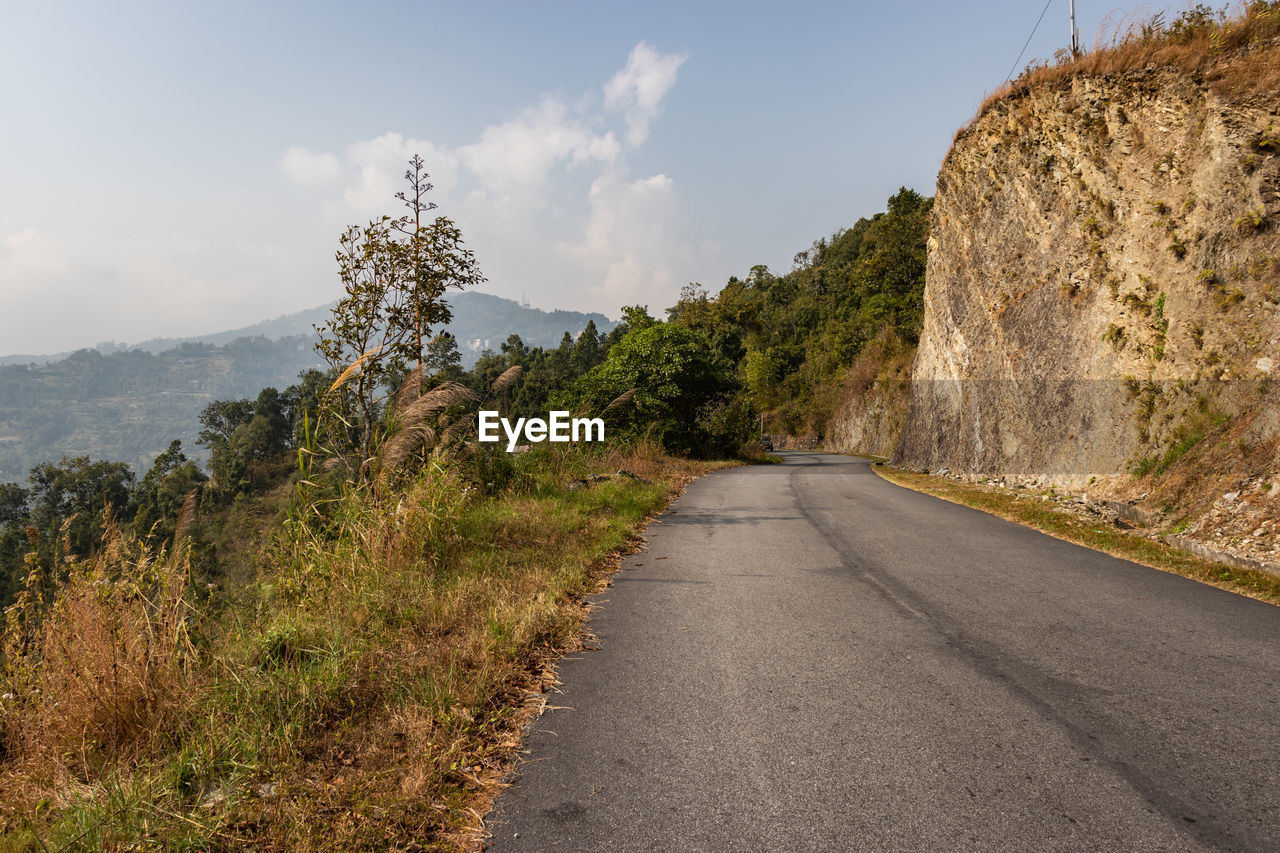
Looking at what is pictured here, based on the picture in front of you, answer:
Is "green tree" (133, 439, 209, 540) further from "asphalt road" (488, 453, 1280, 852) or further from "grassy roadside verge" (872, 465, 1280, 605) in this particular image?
"asphalt road" (488, 453, 1280, 852)

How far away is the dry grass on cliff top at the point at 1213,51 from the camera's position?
33.1 ft

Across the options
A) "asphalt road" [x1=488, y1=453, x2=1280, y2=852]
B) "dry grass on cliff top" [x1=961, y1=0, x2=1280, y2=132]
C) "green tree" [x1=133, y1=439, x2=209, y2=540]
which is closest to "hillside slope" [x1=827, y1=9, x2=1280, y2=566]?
"dry grass on cliff top" [x1=961, y1=0, x2=1280, y2=132]

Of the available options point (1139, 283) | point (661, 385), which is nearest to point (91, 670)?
point (1139, 283)

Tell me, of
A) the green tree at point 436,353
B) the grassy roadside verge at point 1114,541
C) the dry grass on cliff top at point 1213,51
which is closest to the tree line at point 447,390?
the green tree at point 436,353

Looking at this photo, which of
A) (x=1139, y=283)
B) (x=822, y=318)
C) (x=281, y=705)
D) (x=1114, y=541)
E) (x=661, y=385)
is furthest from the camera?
(x=822, y=318)

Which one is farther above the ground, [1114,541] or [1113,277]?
[1113,277]

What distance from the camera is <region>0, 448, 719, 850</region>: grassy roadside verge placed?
101 inches

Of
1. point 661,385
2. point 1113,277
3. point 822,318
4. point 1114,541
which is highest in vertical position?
point 822,318

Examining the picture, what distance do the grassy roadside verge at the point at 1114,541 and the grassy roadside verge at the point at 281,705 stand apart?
5967mm

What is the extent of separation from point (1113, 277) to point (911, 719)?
41.7 feet

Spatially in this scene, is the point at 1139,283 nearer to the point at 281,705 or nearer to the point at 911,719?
the point at 911,719

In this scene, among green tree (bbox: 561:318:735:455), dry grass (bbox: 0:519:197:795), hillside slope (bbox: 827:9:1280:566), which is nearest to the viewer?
dry grass (bbox: 0:519:197:795)

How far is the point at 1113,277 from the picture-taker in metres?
12.5

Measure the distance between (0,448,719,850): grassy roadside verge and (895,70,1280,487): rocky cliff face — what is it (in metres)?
8.95
